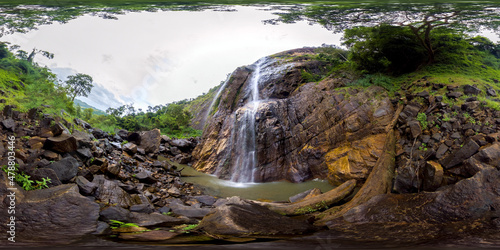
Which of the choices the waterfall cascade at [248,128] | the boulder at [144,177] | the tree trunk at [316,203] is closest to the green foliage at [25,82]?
the boulder at [144,177]

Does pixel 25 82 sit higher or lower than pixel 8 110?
higher

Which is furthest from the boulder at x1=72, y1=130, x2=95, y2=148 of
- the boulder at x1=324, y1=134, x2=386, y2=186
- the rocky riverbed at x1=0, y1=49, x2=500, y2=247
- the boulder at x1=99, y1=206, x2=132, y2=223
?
the boulder at x1=324, y1=134, x2=386, y2=186

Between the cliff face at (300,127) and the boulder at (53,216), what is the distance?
2.35 metres

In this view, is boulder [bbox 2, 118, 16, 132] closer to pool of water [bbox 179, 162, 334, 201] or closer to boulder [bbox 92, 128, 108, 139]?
boulder [bbox 92, 128, 108, 139]

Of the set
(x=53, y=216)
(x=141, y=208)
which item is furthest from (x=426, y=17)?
(x=53, y=216)

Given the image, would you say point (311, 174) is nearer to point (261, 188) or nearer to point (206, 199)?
point (261, 188)

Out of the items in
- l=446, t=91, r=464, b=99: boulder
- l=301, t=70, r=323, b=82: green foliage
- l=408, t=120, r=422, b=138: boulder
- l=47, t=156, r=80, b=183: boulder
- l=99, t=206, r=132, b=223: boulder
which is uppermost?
l=301, t=70, r=323, b=82: green foliage

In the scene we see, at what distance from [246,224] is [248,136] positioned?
10.7ft

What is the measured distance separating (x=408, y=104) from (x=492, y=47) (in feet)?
5.38

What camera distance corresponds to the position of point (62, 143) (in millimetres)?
2738

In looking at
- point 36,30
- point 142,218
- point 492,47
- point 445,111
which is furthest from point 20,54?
point 492,47

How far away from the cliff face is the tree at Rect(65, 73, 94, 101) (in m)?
2.35

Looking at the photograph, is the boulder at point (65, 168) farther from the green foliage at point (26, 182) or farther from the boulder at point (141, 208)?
the boulder at point (141, 208)

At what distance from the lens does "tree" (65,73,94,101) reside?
9.61 feet
